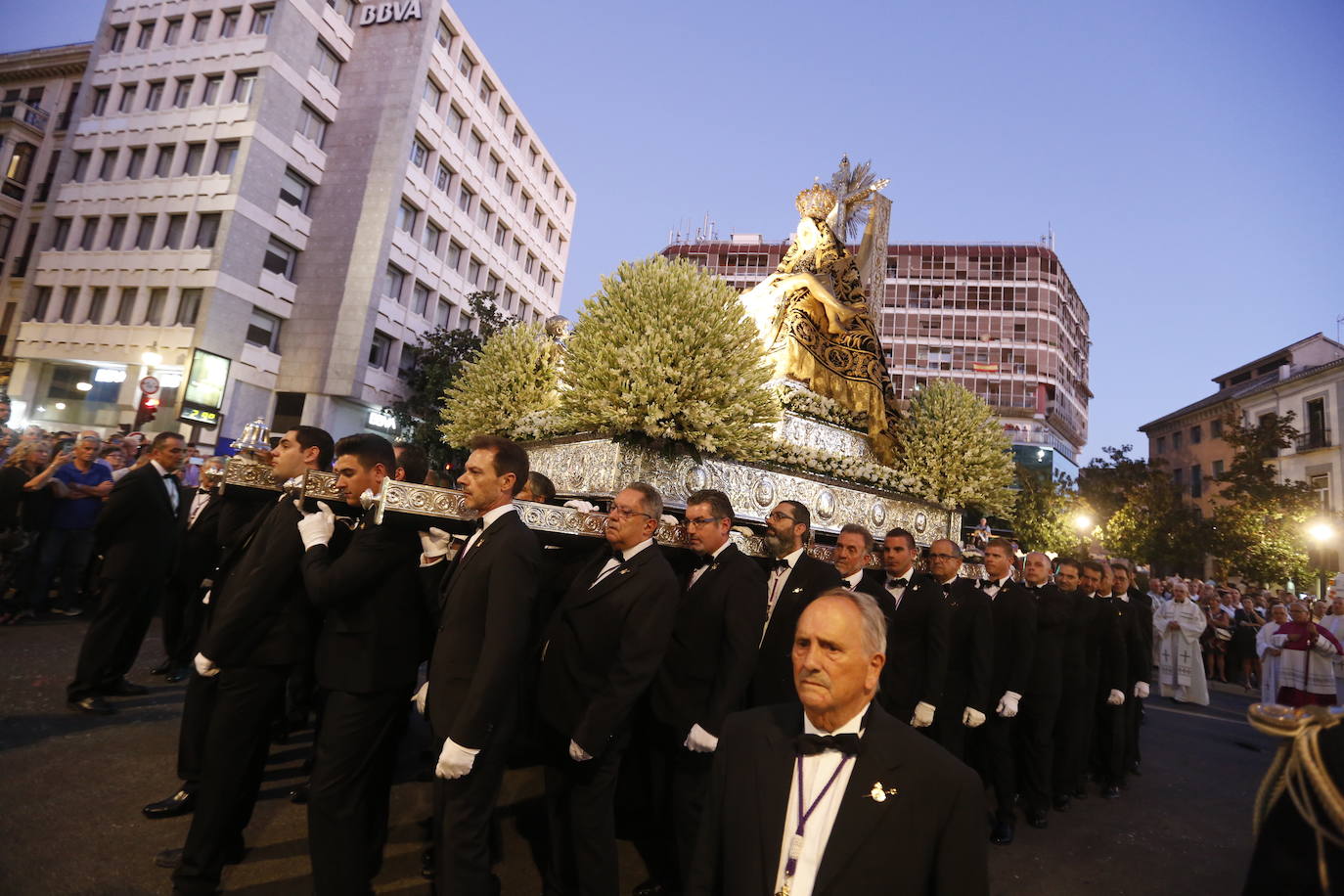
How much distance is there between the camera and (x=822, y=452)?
688cm

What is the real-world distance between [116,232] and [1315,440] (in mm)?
52256

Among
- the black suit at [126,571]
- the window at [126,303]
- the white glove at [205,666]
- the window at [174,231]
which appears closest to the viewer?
the white glove at [205,666]

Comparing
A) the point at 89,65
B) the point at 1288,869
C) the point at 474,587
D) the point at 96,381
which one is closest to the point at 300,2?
the point at 89,65

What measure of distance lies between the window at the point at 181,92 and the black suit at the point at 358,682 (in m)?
32.1

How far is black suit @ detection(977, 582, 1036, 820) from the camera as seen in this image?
17.6 ft

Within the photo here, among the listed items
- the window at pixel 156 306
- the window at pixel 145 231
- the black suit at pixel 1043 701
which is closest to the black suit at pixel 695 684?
the black suit at pixel 1043 701

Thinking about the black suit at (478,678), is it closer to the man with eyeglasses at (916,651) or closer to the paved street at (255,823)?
the paved street at (255,823)

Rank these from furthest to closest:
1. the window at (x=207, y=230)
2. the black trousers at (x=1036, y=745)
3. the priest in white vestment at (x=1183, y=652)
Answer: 1. the window at (x=207, y=230)
2. the priest in white vestment at (x=1183, y=652)
3. the black trousers at (x=1036, y=745)

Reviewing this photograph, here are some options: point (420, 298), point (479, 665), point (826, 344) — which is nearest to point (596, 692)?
point (479, 665)

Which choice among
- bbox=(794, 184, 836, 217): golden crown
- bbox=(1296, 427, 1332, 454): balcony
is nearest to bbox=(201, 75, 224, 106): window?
bbox=(794, 184, 836, 217): golden crown

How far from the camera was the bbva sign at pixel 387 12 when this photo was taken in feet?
93.8

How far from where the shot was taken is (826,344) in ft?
26.9

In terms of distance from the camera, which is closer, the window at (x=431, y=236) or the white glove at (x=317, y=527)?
the white glove at (x=317, y=527)

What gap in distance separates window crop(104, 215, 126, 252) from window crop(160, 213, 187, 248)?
2542 mm
